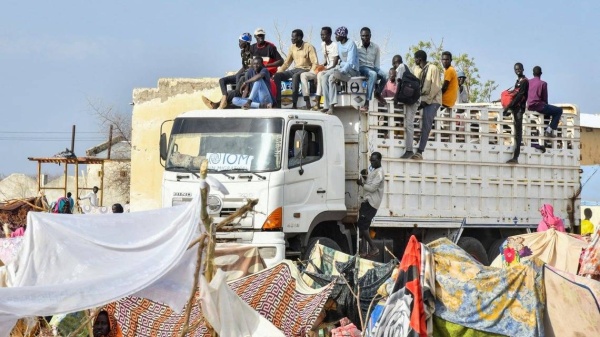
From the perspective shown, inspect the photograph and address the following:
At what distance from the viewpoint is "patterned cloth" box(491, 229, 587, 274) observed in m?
11.1

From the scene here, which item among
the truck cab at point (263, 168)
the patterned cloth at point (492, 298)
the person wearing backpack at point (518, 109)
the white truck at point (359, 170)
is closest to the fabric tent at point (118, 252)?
the patterned cloth at point (492, 298)

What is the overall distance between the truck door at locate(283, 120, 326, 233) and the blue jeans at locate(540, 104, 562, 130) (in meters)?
4.89

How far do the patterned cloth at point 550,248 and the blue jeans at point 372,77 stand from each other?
3295 millimetres

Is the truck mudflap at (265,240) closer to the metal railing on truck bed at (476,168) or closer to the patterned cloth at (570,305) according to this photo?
the metal railing on truck bed at (476,168)

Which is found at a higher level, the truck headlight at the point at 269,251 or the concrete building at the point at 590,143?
the concrete building at the point at 590,143

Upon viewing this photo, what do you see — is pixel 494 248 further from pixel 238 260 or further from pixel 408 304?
pixel 408 304

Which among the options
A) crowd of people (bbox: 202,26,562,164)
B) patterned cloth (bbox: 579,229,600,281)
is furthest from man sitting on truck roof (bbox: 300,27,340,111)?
patterned cloth (bbox: 579,229,600,281)

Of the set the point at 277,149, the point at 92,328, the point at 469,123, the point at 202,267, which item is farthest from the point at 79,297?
the point at 469,123

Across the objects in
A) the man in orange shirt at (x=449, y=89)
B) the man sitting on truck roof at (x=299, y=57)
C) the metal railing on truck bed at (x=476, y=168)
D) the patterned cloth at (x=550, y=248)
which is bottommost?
the patterned cloth at (x=550, y=248)

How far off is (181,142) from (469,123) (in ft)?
15.0

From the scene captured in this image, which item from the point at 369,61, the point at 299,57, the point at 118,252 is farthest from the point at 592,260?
the point at 299,57

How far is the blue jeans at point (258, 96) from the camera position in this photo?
1398 centimetres

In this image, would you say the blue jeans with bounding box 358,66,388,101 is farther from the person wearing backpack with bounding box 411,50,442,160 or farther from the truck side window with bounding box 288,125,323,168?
the truck side window with bounding box 288,125,323,168

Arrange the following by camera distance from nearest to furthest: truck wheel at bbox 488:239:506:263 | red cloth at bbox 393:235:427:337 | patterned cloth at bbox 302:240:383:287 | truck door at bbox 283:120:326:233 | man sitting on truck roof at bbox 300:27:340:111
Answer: red cloth at bbox 393:235:427:337 < patterned cloth at bbox 302:240:383:287 < truck door at bbox 283:120:326:233 < man sitting on truck roof at bbox 300:27:340:111 < truck wheel at bbox 488:239:506:263
